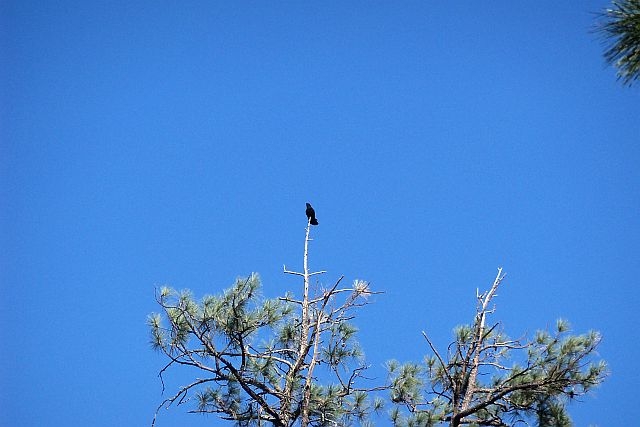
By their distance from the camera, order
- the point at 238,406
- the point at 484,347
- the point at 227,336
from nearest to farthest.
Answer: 1. the point at 227,336
2. the point at 238,406
3. the point at 484,347

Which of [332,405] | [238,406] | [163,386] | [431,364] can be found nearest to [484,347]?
[431,364]

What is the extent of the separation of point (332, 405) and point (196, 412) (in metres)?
1.19

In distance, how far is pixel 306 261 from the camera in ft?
21.0

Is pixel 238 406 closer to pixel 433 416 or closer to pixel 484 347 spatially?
pixel 433 416

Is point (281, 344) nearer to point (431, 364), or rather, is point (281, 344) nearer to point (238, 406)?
point (238, 406)

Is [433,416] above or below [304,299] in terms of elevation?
below

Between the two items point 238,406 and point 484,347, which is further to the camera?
point 484,347

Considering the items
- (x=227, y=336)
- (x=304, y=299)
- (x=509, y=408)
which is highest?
(x=304, y=299)

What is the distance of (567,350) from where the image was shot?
20.9 feet

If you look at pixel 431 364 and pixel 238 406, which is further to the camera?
pixel 431 364

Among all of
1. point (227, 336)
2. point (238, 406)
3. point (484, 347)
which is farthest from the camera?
point (484, 347)

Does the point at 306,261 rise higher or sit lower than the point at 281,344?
higher

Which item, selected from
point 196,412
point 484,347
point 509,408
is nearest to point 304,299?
point 196,412

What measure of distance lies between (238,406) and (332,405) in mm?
847
